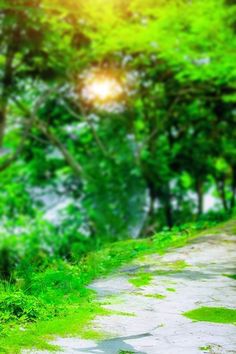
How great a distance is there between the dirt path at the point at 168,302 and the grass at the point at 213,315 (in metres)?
0.08

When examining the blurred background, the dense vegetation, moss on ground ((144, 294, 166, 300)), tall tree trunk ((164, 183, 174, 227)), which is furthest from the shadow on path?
tall tree trunk ((164, 183, 174, 227))

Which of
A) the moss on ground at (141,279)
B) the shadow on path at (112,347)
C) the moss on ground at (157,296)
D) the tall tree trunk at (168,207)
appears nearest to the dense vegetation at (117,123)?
the tall tree trunk at (168,207)

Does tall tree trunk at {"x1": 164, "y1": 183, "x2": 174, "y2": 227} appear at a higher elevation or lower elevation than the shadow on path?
higher

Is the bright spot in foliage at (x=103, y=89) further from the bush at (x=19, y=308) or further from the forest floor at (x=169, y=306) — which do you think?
the bush at (x=19, y=308)

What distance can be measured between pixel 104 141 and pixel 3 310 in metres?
19.3

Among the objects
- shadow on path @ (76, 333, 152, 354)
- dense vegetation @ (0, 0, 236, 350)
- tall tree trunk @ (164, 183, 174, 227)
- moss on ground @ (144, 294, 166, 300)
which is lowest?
shadow on path @ (76, 333, 152, 354)

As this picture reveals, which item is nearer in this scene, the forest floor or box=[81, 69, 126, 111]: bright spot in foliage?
the forest floor

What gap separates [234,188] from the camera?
2539cm

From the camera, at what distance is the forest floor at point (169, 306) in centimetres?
359

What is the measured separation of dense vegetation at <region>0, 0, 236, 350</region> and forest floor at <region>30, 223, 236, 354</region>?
862 cm

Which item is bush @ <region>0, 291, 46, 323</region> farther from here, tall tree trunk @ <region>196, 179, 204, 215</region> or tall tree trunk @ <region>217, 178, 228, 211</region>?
tall tree trunk @ <region>217, 178, 228, 211</region>

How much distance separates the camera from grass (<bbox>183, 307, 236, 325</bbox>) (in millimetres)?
4164

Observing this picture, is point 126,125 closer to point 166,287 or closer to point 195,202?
point 195,202

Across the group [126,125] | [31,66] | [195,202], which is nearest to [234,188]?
[195,202]
